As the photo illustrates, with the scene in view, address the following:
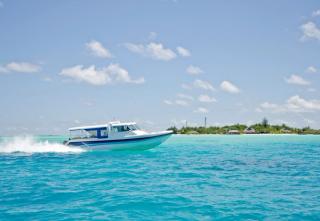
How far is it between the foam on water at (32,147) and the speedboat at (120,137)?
204 cm

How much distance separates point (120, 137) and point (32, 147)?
1450cm

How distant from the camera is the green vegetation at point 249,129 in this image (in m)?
169

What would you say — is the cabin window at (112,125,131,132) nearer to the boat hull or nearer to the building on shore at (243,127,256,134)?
the boat hull

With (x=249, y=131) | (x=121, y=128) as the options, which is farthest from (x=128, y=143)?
(x=249, y=131)

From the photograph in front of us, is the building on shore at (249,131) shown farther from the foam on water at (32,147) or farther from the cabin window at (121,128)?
the cabin window at (121,128)

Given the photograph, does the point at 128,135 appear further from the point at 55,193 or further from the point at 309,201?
the point at 309,201

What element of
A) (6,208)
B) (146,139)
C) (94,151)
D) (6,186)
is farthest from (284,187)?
(94,151)

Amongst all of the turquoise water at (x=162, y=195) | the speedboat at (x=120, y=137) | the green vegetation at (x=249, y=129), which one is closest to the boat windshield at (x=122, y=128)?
the speedboat at (x=120, y=137)

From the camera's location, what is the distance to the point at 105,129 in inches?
1558

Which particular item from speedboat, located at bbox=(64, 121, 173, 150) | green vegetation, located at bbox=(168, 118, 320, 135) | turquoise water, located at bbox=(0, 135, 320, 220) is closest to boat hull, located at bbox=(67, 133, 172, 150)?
speedboat, located at bbox=(64, 121, 173, 150)

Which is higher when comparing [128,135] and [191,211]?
[128,135]

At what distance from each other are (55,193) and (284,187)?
9995 mm

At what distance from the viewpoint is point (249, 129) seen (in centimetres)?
17262

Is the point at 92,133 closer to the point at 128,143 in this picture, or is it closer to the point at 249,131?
the point at 128,143
